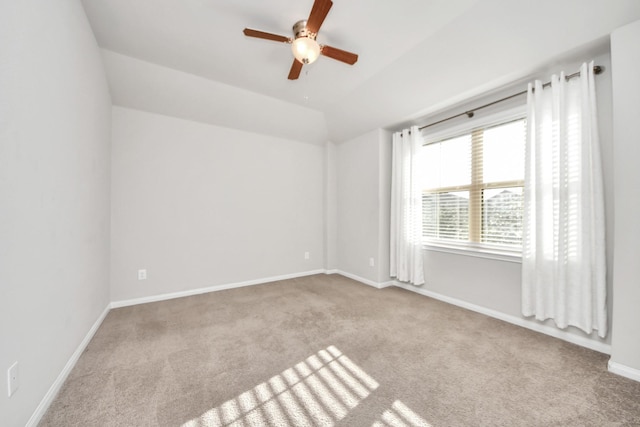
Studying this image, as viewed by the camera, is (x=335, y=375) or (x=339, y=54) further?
(x=339, y=54)

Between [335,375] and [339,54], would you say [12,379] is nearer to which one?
[335,375]

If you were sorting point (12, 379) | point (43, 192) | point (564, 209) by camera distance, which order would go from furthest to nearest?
point (564, 209) → point (43, 192) → point (12, 379)

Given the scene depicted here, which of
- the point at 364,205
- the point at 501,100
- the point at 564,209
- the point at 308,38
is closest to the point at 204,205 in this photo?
the point at 364,205

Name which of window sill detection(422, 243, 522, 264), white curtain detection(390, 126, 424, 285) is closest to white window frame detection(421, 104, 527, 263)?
window sill detection(422, 243, 522, 264)

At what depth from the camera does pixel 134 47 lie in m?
2.40

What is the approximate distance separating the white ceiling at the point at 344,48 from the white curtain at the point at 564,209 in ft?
1.30

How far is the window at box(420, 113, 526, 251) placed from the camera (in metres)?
2.53

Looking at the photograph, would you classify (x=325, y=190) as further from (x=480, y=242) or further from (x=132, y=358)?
(x=132, y=358)

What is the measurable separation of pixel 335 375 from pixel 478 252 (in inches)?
83.0

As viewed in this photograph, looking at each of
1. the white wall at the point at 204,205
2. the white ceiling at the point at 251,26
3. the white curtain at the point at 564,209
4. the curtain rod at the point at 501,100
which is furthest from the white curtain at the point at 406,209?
the white wall at the point at 204,205

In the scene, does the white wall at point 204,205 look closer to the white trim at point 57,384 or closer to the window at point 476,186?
the white trim at point 57,384

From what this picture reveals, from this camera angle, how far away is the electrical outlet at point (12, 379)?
1.05m

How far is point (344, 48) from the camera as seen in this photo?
7.97 feet

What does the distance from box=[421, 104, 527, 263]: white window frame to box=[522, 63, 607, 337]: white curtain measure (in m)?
0.21
